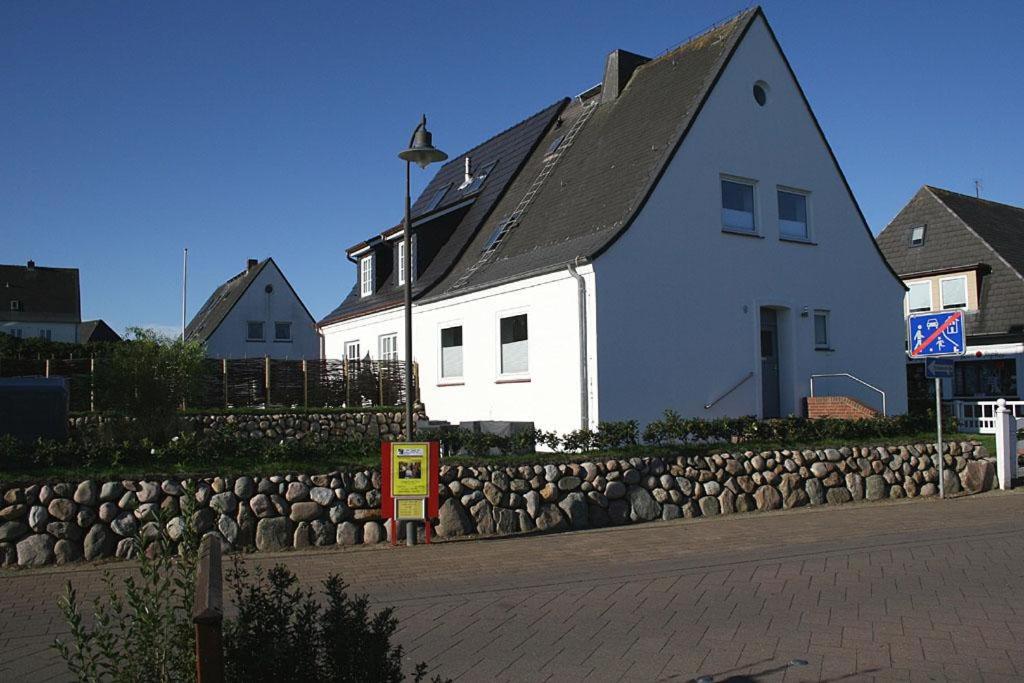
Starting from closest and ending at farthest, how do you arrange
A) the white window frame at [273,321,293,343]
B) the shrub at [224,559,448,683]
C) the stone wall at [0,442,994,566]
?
1. the shrub at [224,559,448,683]
2. the stone wall at [0,442,994,566]
3. the white window frame at [273,321,293,343]

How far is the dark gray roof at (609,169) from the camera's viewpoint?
18.1 meters

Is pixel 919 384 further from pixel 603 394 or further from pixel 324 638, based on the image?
pixel 324 638

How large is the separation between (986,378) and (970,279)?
3.54 metres

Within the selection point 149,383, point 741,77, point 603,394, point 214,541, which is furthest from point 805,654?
point 741,77

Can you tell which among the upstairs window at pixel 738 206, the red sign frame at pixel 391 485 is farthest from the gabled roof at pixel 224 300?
the red sign frame at pixel 391 485

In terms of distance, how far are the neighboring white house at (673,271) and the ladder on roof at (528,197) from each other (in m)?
0.08

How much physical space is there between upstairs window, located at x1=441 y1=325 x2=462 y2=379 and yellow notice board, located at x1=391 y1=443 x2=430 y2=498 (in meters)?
10.7

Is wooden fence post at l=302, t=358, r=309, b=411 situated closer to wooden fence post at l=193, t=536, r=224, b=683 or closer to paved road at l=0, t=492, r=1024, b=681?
paved road at l=0, t=492, r=1024, b=681

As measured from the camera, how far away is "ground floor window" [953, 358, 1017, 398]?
2866cm

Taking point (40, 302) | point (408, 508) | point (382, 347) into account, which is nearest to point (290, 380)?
point (382, 347)

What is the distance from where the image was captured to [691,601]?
7.79 metres

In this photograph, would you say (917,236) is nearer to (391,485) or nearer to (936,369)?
(936,369)

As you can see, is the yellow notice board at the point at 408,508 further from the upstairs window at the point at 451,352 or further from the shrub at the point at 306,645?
the upstairs window at the point at 451,352

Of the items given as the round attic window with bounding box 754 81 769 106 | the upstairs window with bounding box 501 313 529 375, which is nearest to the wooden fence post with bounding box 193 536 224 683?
the upstairs window with bounding box 501 313 529 375
